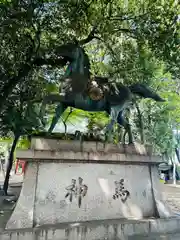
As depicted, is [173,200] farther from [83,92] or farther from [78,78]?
[78,78]

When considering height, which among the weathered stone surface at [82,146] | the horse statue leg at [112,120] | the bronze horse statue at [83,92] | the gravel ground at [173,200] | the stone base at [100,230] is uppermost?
the bronze horse statue at [83,92]

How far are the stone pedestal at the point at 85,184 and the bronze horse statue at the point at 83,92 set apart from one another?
797 millimetres

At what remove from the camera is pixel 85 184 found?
4891mm

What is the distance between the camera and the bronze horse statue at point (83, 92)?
17.5 ft

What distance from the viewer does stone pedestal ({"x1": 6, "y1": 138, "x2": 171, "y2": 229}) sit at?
14.5 ft

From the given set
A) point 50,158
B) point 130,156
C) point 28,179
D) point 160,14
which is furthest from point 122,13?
point 28,179

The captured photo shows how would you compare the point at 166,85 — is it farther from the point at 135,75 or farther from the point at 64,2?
the point at 64,2

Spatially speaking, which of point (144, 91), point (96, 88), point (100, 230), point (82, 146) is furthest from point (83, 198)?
point (144, 91)

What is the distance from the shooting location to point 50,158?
15.2 ft

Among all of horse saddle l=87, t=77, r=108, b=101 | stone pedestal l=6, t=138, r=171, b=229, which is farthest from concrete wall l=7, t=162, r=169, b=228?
horse saddle l=87, t=77, r=108, b=101

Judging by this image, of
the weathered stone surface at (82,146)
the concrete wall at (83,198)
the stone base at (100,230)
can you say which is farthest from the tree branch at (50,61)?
the stone base at (100,230)

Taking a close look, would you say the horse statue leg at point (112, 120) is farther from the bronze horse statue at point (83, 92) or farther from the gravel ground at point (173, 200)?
the gravel ground at point (173, 200)

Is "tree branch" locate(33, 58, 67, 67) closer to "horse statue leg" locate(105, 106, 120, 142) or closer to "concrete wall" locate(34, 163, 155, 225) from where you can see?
"horse statue leg" locate(105, 106, 120, 142)

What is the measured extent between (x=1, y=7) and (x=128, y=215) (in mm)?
5906
